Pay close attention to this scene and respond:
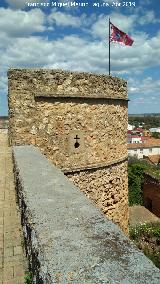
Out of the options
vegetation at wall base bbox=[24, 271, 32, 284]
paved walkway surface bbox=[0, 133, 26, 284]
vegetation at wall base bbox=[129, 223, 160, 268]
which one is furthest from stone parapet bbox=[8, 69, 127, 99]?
vegetation at wall base bbox=[129, 223, 160, 268]

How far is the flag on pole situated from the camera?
11258 millimetres

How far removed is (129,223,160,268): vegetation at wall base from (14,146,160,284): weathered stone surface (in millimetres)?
16448

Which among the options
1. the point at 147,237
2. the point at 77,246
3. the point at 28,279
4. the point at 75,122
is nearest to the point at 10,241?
the point at 28,279

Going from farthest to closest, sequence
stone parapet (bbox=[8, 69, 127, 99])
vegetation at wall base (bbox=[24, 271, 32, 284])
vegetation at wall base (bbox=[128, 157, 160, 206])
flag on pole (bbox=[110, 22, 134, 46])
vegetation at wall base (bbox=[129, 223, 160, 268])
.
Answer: vegetation at wall base (bbox=[128, 157, 160, 206])
vegetation at wall base (bbox=[129, 223, 160, 268])
flag on pole (bbox=[110, 22, 134, 46])
stone parapet (bbox=[8, 69, 127, 99])
vegetation at wall base (bbox=[24, 271, 32, 284])

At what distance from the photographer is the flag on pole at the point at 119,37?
11258 millimetres

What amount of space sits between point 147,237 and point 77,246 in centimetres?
1914

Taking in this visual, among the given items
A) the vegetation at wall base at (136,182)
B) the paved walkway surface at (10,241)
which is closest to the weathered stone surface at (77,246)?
the paved walkway surface at (10,241)

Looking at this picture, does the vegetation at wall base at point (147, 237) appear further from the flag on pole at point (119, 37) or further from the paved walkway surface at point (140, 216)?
the flag on pole at point (119, 37)

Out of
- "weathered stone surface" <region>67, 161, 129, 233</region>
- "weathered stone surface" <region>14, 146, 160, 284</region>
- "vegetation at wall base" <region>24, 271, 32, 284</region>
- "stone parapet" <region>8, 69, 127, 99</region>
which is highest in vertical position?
"stone parapet" <region>8, 69, 127, 99</region>

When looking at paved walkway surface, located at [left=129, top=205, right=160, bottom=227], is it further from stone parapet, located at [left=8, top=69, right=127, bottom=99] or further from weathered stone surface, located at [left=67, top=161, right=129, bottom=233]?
stone parapet, located at [left=8, top=69, right=127, bottom=99]

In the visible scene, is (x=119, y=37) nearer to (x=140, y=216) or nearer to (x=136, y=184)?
(x=140, y=216)

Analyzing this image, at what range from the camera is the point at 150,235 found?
793 inches

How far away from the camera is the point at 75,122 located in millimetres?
8258

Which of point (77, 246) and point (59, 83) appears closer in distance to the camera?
point (77, 246)
